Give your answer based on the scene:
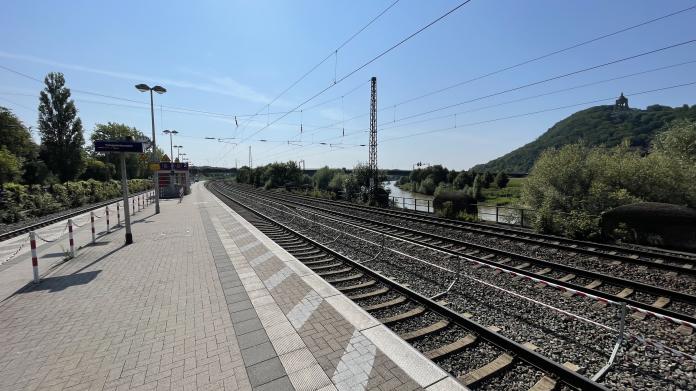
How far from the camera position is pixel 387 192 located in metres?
31.2

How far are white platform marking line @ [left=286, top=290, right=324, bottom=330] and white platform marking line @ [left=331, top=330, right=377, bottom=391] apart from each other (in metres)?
1.02

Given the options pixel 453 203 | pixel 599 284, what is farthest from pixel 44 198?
pixel 599 284

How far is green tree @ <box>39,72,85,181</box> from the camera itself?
45.5 metres

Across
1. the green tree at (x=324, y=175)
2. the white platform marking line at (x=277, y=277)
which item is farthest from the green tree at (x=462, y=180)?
the white platform marking line at (x=277, y=277)

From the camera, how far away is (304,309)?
17.9ft

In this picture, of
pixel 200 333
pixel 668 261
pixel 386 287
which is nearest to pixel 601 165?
pixel 668 261

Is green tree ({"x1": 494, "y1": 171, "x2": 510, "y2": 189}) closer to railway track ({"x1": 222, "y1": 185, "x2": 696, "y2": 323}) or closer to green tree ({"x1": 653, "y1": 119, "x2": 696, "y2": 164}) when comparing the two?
green tree ({"x1": 653, "y1": 119, "x2": 696, "y2": 164})

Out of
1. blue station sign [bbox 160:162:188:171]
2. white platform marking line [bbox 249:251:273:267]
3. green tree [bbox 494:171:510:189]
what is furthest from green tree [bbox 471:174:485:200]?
white platform marking line [bbox 249:251:273:267]

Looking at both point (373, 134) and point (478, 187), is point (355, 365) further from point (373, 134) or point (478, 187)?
point (478, 187)

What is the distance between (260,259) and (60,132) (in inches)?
2241

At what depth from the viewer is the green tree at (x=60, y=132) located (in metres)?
45.5

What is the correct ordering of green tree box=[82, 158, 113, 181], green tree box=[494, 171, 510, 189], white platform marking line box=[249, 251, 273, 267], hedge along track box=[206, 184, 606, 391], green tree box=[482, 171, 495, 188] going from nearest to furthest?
hedge along track box=[206, 184, 606, 391]
white platform marking line box=[249, 251, 273, 267]
green tree box=[82, 158, 113, 181]
green tree box=[482, 171, 495, 188]
green tree box=[494, 171, 510, 189]

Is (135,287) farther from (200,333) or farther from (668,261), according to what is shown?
(668,261)

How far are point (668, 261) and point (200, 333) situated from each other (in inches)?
486
